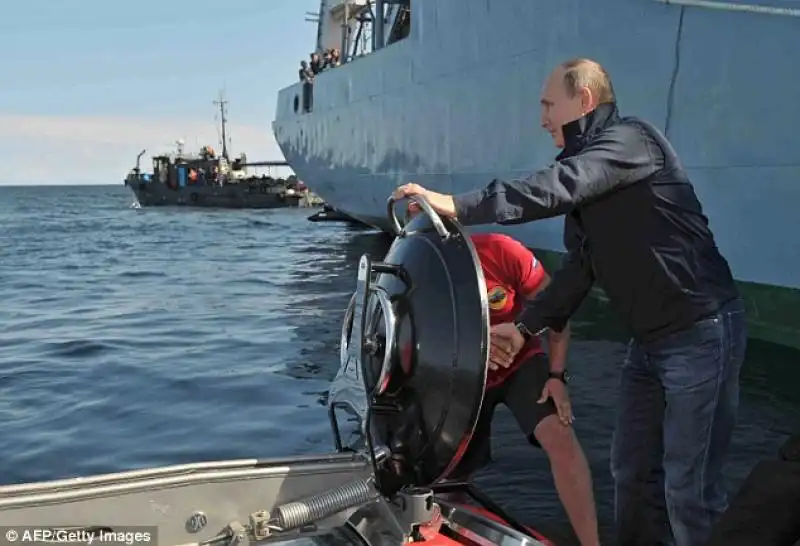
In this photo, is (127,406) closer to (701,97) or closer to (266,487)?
(266,487)

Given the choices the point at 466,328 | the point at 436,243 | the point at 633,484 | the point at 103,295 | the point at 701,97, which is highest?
the point at 701,97

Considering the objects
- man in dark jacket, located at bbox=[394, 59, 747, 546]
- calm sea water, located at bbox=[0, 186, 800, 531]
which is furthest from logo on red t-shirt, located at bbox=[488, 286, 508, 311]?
calm sea water, located at bbox=[0, 186, 800, 531]

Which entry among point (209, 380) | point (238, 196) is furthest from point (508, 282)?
point (238, 196)

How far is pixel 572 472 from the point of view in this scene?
12.1 feet

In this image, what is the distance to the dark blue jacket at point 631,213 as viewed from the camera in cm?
278

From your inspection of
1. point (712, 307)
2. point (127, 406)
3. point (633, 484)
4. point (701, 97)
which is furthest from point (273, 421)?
point (701, 97)

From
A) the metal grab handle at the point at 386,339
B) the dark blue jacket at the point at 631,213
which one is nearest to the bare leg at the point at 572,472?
the dark blue jacket at the point at 631,213

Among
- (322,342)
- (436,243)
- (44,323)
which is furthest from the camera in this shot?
(44,323)

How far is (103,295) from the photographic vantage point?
1589 centimetres

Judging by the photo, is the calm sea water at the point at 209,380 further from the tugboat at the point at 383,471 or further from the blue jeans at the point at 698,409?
the tugboat at the point at 383,471

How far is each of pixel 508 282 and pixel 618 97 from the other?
719 cm

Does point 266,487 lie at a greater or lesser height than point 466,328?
lesser

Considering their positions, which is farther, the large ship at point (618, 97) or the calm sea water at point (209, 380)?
the large ship at point (618, 97)

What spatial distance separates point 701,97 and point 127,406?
6514 mm
